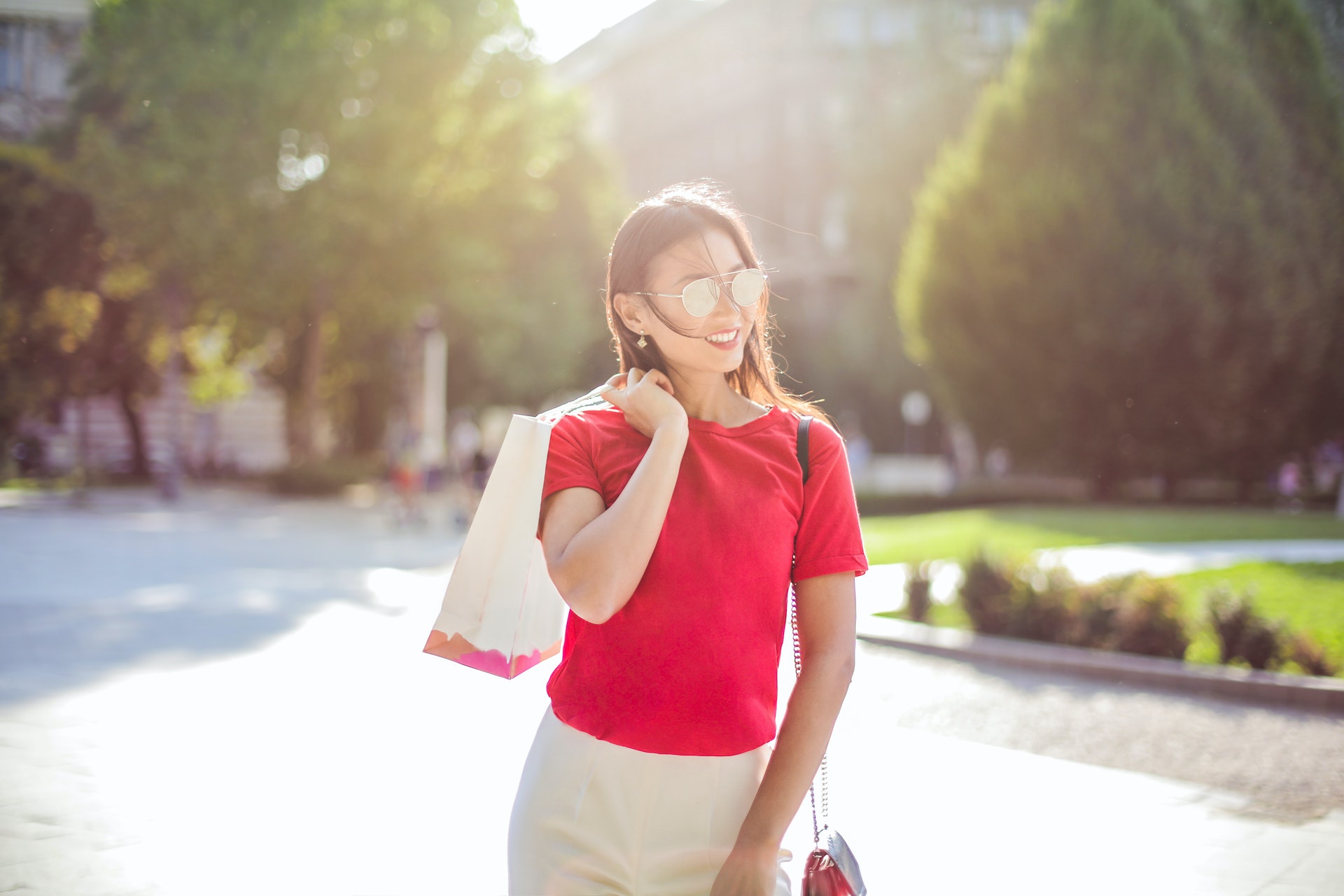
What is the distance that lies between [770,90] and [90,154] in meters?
51.5

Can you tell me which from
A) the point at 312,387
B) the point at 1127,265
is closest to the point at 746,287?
the point at 1127,265

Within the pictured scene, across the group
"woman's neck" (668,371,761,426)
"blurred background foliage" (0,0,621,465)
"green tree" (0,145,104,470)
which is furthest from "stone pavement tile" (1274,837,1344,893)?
"blurred background foliage" (0,0,621,465)

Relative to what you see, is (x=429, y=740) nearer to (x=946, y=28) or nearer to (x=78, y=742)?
(x=78, y=742)

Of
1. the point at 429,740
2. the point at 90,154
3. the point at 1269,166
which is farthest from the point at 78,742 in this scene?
the point at 1269,166

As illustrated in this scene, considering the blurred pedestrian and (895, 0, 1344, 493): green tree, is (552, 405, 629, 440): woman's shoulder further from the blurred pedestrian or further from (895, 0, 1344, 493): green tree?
(895, 0, 1344, 493): green tree

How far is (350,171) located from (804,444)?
26962 mm

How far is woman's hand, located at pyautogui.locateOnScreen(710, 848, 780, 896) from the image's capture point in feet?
6.19

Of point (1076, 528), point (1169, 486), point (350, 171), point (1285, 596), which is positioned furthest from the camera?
point (350, 171)

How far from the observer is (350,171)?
89.9ft

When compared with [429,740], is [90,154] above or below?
above

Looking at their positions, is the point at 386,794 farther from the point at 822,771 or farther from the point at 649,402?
the point at 649,402

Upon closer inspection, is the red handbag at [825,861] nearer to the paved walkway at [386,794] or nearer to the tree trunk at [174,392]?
the paved walkway at [386,794]

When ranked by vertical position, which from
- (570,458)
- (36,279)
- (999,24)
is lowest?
(570,458)

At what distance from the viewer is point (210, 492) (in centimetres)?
3409
